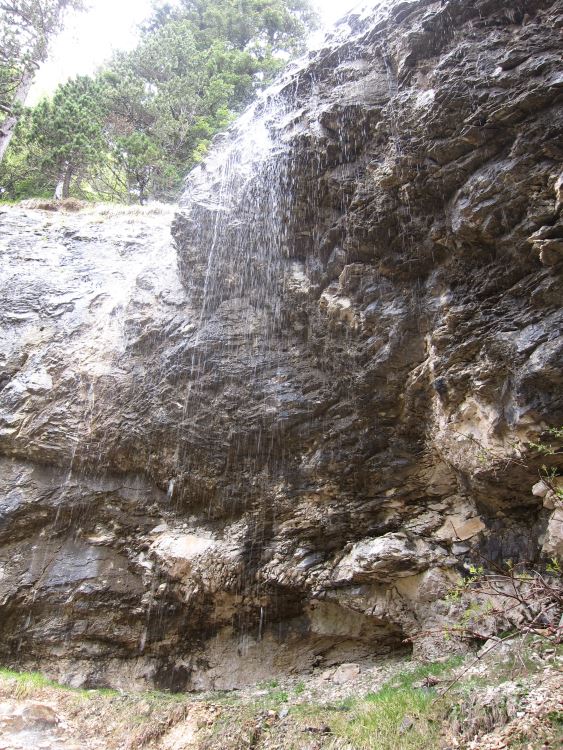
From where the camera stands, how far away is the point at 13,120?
707 inches

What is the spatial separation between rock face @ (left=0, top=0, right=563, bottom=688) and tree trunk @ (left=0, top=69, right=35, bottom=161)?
29.6ft

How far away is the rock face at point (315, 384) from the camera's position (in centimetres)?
689

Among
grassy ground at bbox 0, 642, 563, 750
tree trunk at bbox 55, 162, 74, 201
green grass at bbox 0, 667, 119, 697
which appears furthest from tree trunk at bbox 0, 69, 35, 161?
grassy ground at bbox 0, 642, 563, 750

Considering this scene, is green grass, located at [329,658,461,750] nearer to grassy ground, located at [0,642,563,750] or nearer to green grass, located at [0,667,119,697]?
grassy ground, located at [0,642,563,750]

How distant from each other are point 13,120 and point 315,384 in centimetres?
1575

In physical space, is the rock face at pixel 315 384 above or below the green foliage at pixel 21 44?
below

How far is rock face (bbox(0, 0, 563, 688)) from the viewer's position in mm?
6891

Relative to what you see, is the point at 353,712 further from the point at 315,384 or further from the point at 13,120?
the point at 13,120

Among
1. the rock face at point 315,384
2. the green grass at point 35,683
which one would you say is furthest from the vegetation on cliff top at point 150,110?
the green grass at point 35,683

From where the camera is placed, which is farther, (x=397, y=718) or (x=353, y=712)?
(x=353, y=712)

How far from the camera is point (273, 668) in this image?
873cm

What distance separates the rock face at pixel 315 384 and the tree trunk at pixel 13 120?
29.6ft

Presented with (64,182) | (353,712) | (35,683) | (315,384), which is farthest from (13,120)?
(353,712)

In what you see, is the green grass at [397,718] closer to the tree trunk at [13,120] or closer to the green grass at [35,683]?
the green grass at [35,683]
